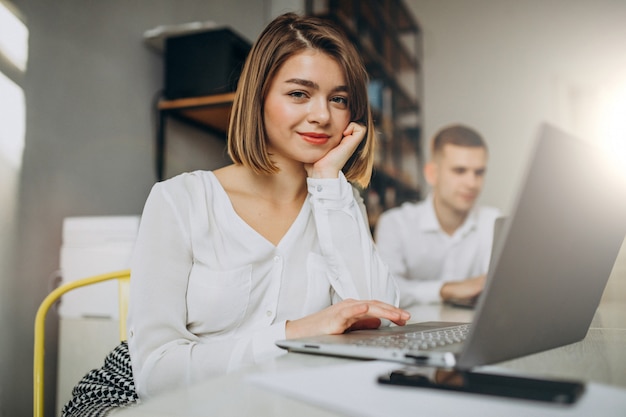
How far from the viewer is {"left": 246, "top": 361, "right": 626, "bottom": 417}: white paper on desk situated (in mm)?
357

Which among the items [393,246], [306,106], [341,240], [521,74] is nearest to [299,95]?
[306,106]

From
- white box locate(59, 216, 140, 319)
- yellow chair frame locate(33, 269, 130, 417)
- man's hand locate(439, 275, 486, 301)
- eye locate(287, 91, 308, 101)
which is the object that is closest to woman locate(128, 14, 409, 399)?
eye locate(287, 91, 308, 101)

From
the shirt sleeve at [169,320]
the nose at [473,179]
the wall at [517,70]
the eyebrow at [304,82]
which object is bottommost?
the shirt sleeve at [169,320]

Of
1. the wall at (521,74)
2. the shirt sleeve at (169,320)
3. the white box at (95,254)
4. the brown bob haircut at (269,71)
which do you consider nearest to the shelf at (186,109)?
the white box at (95,254)

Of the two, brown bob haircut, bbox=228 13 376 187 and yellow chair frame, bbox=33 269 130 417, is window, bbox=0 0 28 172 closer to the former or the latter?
yellow chair frame, bbox=33 269 130 417

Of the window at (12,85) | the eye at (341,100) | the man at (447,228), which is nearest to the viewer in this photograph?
the eye at (341,100)

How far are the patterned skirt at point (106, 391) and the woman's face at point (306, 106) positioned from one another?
0.48 m

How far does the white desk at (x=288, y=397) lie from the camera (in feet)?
1.25

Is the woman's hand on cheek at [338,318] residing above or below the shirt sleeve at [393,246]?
above

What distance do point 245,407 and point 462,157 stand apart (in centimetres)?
227

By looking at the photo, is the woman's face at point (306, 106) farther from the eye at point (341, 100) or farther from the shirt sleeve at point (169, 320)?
the shirt sleeve at point (169, 320)

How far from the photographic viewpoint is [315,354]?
0.58m

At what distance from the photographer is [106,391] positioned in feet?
2.78

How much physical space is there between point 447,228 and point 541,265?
77.3 inches
